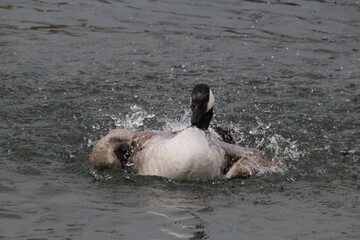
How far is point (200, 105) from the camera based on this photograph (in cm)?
871

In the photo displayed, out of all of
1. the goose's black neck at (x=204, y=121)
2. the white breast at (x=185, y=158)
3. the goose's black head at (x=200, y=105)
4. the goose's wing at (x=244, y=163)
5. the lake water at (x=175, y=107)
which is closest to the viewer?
the lake water at (x=175, y=107)

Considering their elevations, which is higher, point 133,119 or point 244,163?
point 244,163

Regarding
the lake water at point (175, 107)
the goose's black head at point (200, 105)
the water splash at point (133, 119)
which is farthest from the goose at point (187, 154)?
the water splash at point (133, 119)

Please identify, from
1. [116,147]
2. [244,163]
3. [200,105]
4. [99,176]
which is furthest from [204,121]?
[99,176]

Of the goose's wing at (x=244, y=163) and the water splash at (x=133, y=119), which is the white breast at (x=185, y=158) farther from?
the water splash at (x=133, y=119)

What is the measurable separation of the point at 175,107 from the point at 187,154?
A: 383cm

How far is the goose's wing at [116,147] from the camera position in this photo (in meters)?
8.65

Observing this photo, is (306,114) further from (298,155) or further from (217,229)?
(217,229)

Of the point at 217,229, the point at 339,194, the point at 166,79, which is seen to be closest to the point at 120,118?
the point at 166,79

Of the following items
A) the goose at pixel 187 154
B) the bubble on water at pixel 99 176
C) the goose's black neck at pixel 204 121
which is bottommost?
the bubble on water at pixel 99 176

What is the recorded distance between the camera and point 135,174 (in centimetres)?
868

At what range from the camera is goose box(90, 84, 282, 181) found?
8.27 meters

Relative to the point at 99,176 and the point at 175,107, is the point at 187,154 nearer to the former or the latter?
the point at 99,176

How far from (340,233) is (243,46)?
9.54 meters
